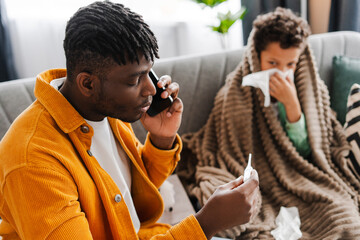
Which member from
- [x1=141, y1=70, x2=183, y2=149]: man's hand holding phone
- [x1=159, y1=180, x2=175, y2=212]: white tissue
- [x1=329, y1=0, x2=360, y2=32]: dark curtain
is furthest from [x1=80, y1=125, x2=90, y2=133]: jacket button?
[x1=329, y1=0, x2=360, y2=32]: dark curtain

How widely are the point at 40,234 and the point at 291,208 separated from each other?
39.5 inches

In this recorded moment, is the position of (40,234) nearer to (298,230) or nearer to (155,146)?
(155,146)

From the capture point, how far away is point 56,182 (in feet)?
2.19

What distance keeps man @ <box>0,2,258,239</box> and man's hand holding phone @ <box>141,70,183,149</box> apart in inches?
6.1

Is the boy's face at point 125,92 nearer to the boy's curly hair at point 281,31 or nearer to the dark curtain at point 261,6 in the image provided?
the boy's curly hair at point 281,31

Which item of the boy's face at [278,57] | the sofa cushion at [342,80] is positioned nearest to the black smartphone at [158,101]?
the boy's face at [278,57]

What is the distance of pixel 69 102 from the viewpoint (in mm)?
778

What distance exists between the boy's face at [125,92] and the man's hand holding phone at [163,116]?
201 millimetres

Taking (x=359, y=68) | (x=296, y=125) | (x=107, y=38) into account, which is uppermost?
(x=107, y=38)

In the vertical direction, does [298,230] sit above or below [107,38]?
below

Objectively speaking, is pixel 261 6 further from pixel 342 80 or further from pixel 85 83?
pixel 85 83

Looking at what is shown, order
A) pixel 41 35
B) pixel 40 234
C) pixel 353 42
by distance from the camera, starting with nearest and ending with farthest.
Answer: pixel 40 234, pixel 353 42, pixel 41 35

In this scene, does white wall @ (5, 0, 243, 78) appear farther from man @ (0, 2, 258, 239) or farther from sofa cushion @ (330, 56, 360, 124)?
man @ (0, 2, 258, 239)

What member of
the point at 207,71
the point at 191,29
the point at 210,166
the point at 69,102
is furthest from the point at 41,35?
the point at 69,102
